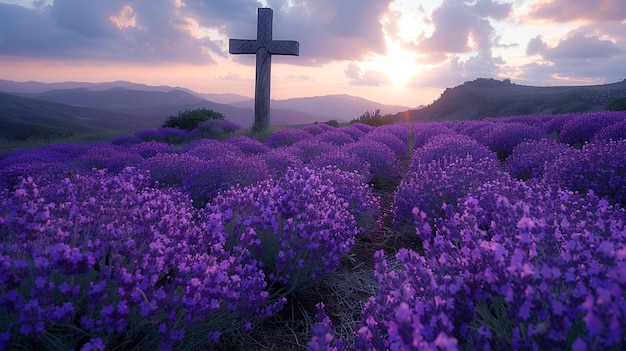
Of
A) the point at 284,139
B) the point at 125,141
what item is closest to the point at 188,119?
the point at 125,141

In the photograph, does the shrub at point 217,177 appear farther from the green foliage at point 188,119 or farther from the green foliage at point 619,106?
the green foliage at point 619,106

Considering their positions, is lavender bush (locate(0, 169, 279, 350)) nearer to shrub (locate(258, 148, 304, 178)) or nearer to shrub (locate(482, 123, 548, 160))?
shrub (locate(258, 148, 304, 178))

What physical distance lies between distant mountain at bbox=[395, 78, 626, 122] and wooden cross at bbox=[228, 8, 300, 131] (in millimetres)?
17427

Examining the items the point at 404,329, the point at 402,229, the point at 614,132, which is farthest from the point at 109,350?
the point at 614,132

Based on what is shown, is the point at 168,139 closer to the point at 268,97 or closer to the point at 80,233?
the point at 268,97

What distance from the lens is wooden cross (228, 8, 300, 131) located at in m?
11.4

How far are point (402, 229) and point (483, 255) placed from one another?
2621mm

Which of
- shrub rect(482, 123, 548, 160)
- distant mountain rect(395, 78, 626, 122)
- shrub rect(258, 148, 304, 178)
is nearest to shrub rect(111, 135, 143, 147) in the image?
shrub rect(258, 148, 304, 178)

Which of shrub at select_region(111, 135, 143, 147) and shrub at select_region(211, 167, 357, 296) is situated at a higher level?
shrub at select_region(211, 167, 357, 296)

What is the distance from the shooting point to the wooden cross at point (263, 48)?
37.4ft

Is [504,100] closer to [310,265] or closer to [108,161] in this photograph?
[108,161]

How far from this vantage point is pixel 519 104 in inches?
1293

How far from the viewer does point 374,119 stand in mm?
18188

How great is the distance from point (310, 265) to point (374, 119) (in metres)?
16.0
